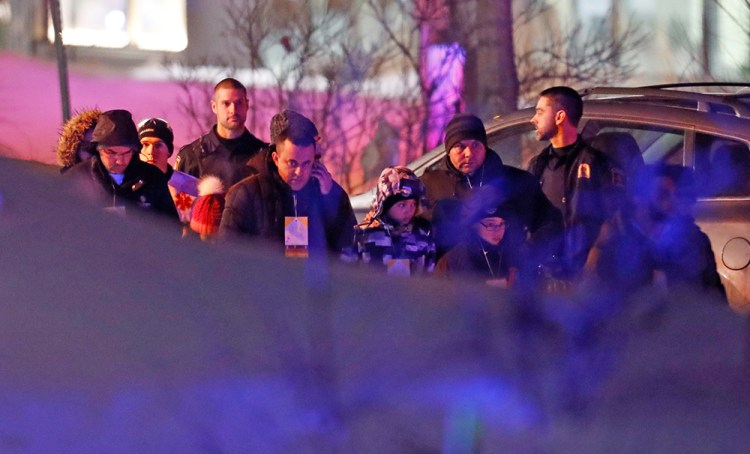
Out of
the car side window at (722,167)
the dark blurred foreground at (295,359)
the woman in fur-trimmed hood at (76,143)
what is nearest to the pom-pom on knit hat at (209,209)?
the woman in fur-trimmed hood at (76,143)

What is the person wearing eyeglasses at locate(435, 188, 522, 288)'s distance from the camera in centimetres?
551

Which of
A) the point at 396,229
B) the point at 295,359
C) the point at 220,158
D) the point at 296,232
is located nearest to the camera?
the point at 295,359

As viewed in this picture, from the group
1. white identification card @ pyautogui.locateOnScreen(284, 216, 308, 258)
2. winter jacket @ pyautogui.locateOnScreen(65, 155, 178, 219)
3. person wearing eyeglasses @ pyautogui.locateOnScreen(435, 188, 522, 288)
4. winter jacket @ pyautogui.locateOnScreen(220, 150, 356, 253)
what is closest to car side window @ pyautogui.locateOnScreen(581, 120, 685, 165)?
person wearing eyeglasses @ pyautogui.locateOnScreen(435, 188, 522, 288)

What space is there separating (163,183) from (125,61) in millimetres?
8467

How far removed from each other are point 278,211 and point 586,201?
5.31 ft

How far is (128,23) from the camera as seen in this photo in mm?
13961

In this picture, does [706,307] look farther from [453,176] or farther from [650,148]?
[650,148]

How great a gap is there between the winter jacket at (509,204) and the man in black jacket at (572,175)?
123 millimetres

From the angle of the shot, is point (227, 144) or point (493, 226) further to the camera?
point (227, 144)

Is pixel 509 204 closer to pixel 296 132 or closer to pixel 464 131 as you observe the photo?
pixel 464 131

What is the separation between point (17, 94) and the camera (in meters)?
12.3

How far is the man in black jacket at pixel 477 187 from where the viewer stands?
18.7 feet

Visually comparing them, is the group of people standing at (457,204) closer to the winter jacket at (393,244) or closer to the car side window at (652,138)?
the winter jacket at (393,244)

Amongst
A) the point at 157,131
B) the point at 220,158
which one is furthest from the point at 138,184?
the point at 220,158
